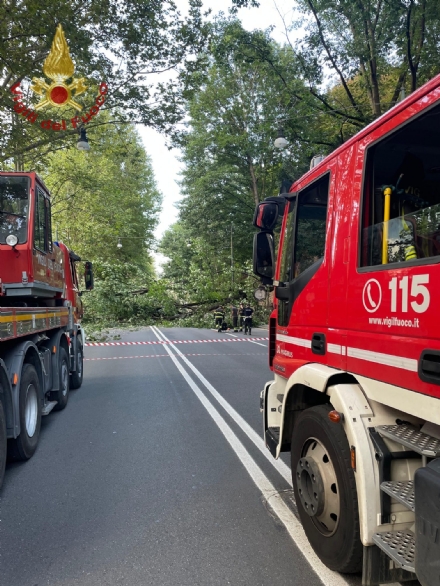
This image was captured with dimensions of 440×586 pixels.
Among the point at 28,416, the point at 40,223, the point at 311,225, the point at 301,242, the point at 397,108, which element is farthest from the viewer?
the point at 40,223

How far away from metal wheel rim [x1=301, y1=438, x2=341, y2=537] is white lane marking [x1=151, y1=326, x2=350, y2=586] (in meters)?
0.25

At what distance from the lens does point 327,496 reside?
8.87 ft

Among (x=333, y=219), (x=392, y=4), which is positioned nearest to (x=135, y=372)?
(x=333, y=219)

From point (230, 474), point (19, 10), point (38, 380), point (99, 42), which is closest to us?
point (230, 474)

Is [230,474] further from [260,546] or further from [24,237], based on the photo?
[24,237]

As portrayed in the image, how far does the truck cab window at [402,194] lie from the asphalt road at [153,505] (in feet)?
6.84

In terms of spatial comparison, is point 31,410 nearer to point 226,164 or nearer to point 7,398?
point 7,398

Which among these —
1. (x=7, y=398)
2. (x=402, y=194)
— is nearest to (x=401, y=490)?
(x=402, y=194)

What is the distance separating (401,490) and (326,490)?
2.07ft

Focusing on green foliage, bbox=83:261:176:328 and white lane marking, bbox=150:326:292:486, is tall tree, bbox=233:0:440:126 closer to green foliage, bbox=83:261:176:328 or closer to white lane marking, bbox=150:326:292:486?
A: white lane marking, bbox=150:326:292:486

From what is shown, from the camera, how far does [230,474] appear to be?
4359 mm

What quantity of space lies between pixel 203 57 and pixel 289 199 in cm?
1230

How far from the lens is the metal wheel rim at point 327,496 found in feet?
8.67

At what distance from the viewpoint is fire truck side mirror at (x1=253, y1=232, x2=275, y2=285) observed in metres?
3.87
